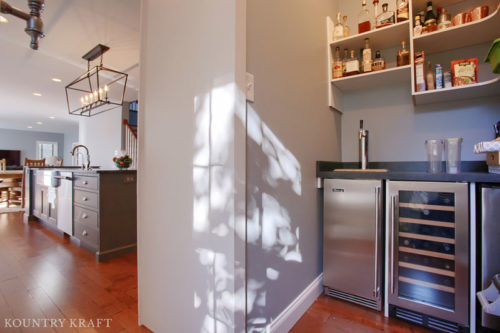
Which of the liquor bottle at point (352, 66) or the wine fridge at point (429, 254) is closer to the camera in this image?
the wine fridge at point (429, 254)

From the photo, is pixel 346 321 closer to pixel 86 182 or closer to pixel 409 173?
pixel 409 173

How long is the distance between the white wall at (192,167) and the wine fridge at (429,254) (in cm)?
108

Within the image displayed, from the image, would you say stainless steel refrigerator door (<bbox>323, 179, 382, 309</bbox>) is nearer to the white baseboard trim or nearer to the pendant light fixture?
the white baseboard trim

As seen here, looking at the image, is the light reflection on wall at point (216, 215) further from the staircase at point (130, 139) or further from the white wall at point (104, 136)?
the white wall at point (104, 136)

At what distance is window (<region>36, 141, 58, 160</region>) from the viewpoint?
37.7 feet

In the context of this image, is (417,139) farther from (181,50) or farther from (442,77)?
(181,50)

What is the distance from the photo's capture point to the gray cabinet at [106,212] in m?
2.48

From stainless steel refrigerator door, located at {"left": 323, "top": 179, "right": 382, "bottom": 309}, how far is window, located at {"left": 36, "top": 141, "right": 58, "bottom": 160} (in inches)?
577

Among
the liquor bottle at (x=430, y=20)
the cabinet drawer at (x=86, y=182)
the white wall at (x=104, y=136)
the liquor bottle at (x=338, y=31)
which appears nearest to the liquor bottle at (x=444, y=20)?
the liquor bottle at (x=430, y=20)

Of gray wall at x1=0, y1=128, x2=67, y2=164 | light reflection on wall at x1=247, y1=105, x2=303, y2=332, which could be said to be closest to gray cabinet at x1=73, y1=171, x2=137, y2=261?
light reflection on wall at x1=247, y1=105, x2=303, y2=332

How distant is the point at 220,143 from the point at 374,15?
6.55ft

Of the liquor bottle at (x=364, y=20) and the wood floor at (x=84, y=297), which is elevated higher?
the liquor bottle at (x=364, y=20)

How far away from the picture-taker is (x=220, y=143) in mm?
1070

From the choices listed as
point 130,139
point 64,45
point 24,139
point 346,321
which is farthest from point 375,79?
point 24,139
